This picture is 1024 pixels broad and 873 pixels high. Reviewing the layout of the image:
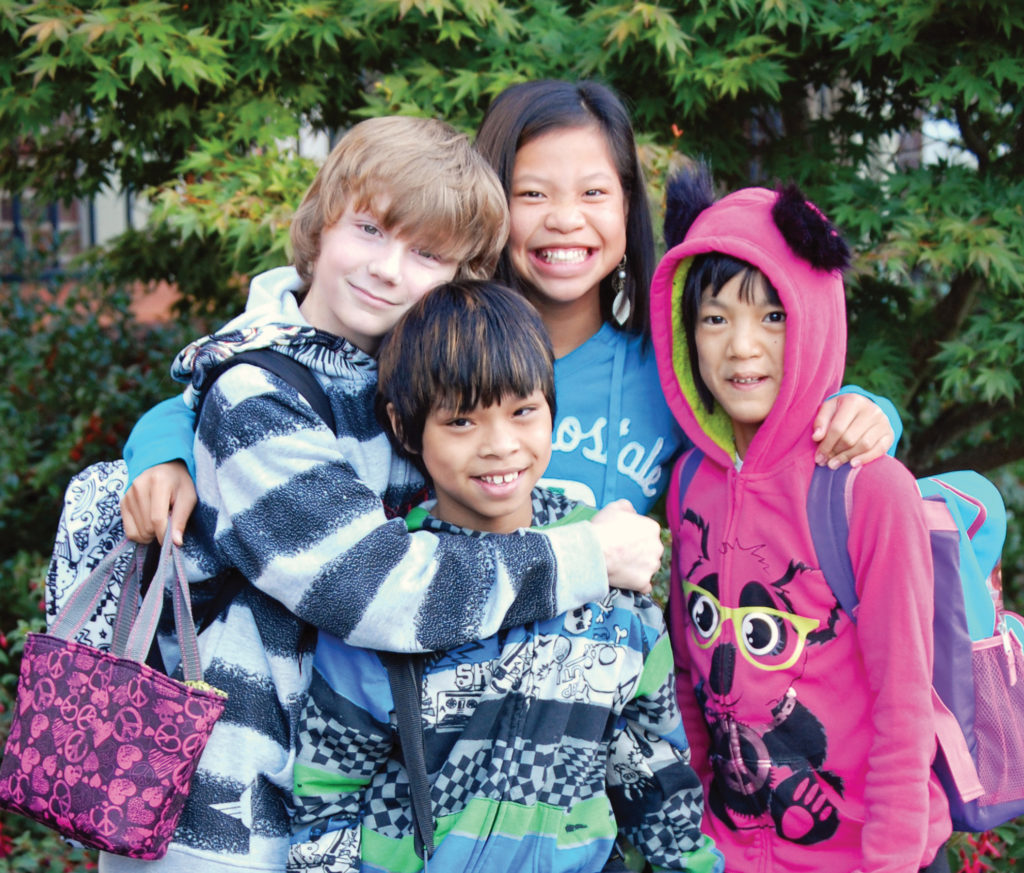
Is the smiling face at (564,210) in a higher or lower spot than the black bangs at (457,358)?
higher

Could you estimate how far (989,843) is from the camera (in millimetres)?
3123

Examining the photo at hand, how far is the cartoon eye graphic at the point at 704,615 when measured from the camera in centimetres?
211

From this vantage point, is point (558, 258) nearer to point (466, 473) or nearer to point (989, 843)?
point (466, 473)

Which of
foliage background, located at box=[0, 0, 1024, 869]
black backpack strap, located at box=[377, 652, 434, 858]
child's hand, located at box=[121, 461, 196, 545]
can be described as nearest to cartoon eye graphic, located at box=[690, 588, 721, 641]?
black backpack strap, located at box=[377, 652, 434, 858]

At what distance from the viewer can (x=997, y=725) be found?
1999 mm

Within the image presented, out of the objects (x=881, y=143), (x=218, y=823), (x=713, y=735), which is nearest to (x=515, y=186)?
(x=713, y=735)

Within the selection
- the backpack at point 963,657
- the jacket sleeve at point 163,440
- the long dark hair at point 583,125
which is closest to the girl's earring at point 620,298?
the long dark hair at point 583,125

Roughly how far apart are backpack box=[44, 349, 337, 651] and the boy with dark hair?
197mm

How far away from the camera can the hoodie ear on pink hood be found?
2039mm

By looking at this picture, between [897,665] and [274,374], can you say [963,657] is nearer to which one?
[897,665]

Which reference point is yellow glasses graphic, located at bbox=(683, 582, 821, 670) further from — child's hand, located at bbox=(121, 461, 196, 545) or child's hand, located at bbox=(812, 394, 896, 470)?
child's hand, located at bbox=(121, 461, 196, 545)

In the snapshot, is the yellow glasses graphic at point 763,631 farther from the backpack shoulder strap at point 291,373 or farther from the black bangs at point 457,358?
the backpack shoulder strap at point 291,373

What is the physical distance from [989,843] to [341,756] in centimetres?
230

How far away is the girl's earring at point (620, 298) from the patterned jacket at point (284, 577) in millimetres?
807
